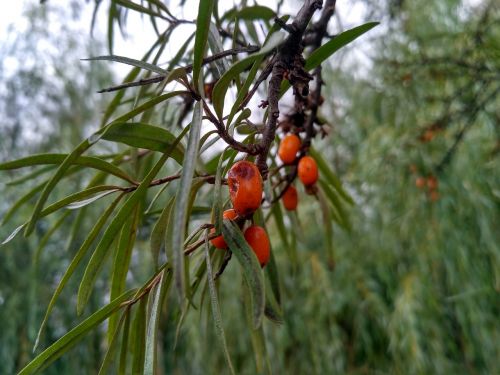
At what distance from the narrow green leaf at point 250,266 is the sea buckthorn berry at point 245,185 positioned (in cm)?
2

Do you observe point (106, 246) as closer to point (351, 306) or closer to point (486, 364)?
point (486, 364)

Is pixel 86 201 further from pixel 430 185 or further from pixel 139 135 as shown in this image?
pixel 430 185

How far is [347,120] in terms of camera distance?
2.17 m

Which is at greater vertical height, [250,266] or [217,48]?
[217,48]

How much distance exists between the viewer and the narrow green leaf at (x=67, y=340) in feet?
1.37

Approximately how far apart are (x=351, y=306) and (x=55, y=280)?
3.94 feet

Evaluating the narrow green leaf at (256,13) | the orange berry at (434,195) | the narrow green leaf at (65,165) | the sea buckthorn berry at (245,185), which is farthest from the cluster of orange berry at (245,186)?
the orange berry at (434,195)

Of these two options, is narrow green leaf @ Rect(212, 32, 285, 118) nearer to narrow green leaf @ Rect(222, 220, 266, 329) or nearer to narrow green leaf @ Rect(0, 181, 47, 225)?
narrow green leaf @ Rect(222, 220, 266, 329)

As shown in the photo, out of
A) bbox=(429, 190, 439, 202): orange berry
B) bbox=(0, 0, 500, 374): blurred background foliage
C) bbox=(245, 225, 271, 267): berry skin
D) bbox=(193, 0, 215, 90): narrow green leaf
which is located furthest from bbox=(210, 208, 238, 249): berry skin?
bbox=(429, 190, 439, 202): orange berry

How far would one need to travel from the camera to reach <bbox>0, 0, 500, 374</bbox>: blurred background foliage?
56.7 inches

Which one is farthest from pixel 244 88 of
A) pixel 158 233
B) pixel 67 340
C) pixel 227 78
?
pixel 67 340

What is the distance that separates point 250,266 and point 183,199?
0.31 feet

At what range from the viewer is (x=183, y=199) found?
312 mm

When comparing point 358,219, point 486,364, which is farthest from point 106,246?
point 358,219
